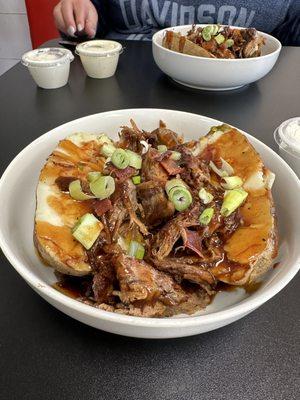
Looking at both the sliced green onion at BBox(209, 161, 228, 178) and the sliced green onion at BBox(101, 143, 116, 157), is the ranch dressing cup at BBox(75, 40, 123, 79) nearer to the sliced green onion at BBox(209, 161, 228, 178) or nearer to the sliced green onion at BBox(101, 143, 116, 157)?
the sliced green onion at BBox(101, 143, 116, 157)

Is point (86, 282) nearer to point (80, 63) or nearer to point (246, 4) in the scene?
point (80, 63)

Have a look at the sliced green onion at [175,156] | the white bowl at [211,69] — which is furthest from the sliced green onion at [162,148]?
the white bowl at [211,69]

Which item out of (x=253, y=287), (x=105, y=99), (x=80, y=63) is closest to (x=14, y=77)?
(x=80, y=63)

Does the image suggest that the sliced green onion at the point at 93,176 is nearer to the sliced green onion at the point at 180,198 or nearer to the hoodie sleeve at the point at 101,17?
the sliced green onion at the point at 180,198

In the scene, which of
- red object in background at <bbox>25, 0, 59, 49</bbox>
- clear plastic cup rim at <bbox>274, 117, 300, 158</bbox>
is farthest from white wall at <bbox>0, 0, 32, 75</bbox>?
clear plastic cup rim at <bbox>274, 117, 300, 158</bbox>

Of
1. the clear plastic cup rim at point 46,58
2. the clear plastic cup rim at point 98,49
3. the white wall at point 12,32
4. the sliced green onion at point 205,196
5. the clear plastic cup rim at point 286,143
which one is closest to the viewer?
the sliced green onion at point 205,196

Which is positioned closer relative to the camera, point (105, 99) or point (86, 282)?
point (86, 282)
